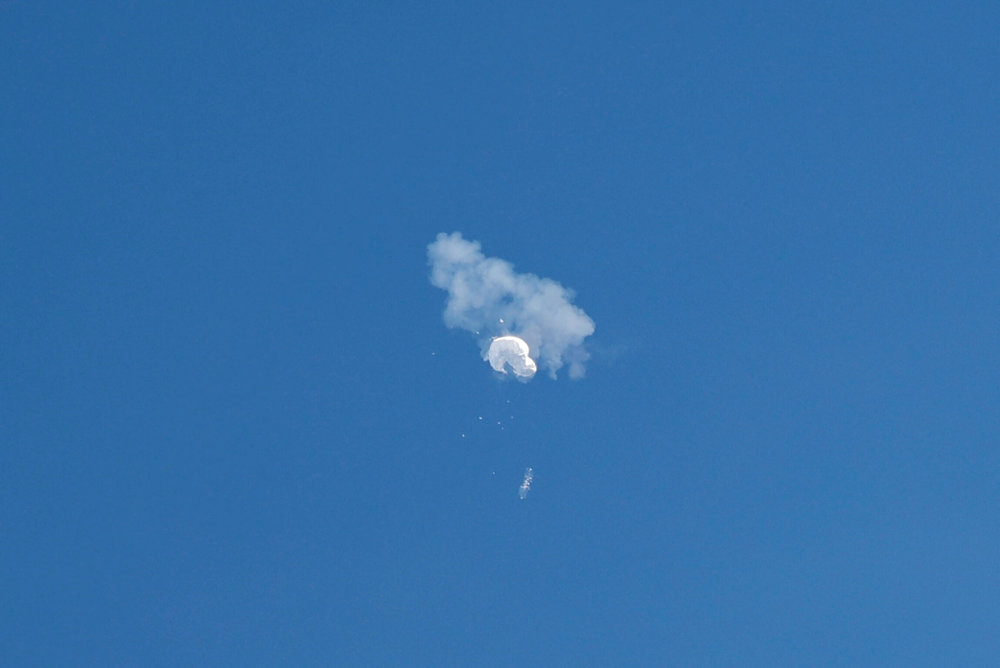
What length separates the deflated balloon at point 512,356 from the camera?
66.4 feet

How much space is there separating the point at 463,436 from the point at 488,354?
5.93 feet

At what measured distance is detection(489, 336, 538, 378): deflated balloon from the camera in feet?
66.4

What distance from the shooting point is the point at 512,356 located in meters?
20.3

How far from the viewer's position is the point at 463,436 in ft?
66.8

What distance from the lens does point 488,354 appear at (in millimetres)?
20375

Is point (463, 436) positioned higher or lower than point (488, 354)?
lower
